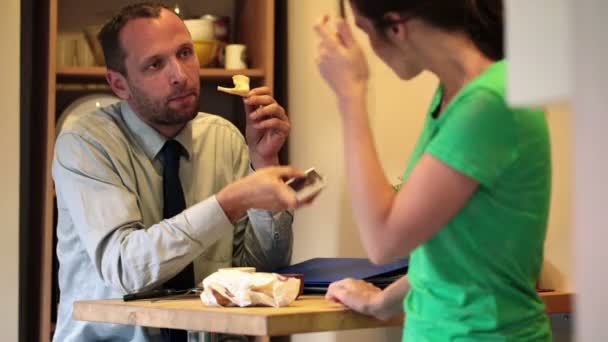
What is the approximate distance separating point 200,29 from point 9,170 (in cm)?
73

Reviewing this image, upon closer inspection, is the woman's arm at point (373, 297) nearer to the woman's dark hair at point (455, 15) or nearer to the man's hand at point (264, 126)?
the woman's dark hair at point (455, 15)

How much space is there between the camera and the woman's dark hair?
1.12m

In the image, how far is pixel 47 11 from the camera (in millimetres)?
A: 2658

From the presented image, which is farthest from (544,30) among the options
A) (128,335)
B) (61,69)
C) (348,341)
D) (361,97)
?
(61,69)

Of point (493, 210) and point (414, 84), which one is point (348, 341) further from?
point (493, 210)

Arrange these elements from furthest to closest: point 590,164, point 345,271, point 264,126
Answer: point 264,126 < point 345,271 < point 590,164

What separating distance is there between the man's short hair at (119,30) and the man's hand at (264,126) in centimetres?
39

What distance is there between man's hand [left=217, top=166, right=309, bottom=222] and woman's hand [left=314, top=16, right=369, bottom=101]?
0.44m

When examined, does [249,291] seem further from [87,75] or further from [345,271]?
[87,75]

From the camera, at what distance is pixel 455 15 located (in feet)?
3.69

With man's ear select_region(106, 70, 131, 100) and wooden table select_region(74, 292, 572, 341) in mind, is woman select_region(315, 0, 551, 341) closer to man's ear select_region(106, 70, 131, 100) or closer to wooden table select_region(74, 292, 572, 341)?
wooden table select_region(74, 292, 572, 341)

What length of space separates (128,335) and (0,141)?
91 cm

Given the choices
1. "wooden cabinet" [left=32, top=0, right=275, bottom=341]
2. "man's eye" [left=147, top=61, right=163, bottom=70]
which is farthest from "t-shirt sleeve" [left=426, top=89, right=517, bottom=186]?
"wooden cabinet" [left=32, top=0, right=275, bottom=341]

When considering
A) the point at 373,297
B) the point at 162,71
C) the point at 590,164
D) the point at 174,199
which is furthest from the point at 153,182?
the point at 590,164
